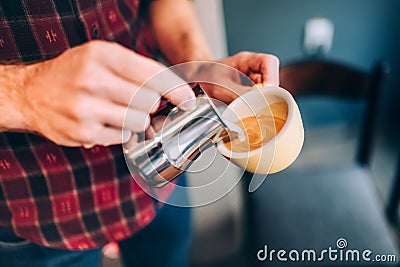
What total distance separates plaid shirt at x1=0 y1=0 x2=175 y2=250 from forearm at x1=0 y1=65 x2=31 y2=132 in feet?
0.15

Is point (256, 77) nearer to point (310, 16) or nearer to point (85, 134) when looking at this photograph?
point (85, 134)

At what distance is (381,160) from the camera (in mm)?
961

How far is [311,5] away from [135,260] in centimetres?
61

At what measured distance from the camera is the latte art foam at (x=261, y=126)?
267 mm

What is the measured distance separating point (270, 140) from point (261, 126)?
14 mm

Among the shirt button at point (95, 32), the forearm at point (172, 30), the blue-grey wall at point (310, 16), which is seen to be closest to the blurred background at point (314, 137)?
the blue-grey wall at point (310, 16)

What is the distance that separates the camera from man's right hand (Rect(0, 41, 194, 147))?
0.22 metres

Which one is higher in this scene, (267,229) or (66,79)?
(66,79)

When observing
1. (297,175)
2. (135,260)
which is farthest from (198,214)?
(135,260)

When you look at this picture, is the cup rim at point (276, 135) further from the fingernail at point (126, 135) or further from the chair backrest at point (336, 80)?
the chair backrest at point (336, 80)

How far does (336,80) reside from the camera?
686mm

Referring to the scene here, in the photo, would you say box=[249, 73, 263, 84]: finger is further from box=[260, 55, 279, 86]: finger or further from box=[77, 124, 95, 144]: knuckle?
box=[77, 124, 95, 144]: knuckle

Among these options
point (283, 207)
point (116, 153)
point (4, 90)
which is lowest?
point (283, 207)

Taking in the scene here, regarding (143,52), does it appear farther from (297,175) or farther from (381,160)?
(381,160)
